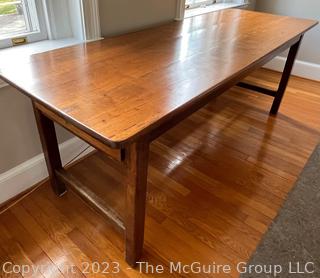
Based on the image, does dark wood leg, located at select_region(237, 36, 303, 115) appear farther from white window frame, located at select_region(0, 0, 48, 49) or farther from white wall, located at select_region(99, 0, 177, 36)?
white window frame, located at select_region(0, 0, 48, 49)

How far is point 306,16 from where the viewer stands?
2.95m

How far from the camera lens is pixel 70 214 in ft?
4.75

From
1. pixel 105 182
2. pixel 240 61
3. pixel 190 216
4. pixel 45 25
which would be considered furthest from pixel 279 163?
pixel 45 25

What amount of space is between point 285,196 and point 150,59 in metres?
1.11

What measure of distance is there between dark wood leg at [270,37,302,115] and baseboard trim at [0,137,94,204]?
1.71 metres

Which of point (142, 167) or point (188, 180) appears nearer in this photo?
point (142, 167)

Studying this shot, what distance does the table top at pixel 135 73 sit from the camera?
814 millimetres

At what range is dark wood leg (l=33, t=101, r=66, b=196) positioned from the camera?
1221mm

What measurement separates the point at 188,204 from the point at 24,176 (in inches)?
36.5

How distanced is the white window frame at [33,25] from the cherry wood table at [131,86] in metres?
0.29

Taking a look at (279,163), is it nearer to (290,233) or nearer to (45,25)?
(290,233)

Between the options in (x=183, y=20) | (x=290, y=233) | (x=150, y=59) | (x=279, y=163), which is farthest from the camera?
(x=183, y=20)

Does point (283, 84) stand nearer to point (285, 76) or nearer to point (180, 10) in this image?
point (285, 76)

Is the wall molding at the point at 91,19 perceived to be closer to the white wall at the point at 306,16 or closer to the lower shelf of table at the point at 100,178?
the lower shelf of table at the point at 100,178
